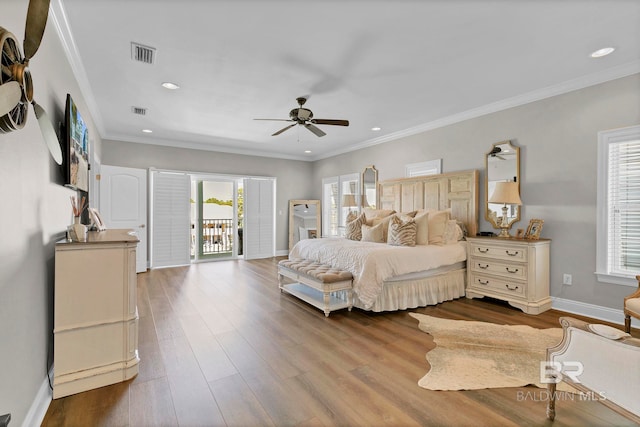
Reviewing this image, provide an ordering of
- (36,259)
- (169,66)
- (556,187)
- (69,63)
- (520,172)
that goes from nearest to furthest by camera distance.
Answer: (36,259)
(69,63)
(169,66)
(556,187)
(520,172)

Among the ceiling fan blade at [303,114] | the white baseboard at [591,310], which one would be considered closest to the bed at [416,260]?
the white baseboard at [591,310]

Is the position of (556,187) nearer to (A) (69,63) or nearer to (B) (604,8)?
(B) (604,8)

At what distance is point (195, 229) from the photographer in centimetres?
724

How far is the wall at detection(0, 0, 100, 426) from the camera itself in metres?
1.34

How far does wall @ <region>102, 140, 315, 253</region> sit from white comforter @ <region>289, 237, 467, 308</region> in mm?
3948

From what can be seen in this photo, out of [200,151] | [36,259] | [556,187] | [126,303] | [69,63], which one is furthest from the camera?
[200,151]

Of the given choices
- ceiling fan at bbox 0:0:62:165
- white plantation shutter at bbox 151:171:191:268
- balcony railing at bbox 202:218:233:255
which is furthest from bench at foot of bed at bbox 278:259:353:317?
balcony railing at bbox 202:218:233:255

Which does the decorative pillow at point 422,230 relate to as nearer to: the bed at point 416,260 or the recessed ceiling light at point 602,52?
the bed at point 416,260

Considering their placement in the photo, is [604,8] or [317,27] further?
[317,27]

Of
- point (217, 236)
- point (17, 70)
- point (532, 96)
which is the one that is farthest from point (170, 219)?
point (532, 96)

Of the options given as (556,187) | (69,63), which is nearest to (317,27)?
(69,63)

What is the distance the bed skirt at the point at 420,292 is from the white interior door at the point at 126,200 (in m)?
4.59

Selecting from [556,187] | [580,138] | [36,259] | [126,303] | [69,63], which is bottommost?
[126,303]

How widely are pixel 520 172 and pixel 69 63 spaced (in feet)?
17.4
